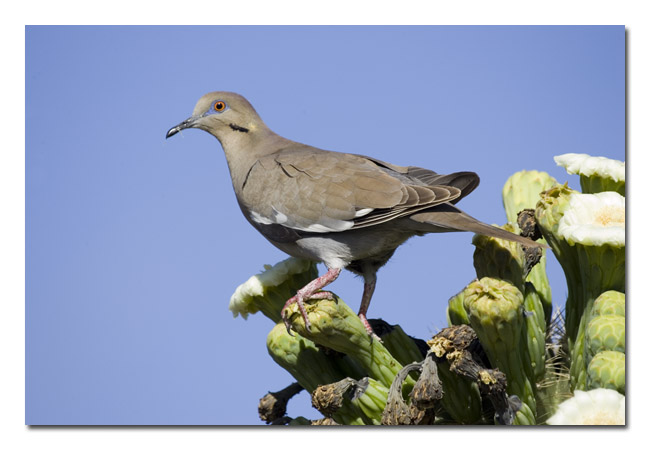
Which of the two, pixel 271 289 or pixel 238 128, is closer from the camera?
pixel 271 289

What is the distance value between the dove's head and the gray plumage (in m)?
0.27

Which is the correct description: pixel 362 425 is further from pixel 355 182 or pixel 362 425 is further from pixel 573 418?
pixel 355 182

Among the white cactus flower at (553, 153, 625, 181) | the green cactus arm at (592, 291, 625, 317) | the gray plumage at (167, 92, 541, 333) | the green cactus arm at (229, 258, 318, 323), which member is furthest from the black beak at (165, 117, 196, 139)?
the green cactus arm at (592, 291, 625, 317)

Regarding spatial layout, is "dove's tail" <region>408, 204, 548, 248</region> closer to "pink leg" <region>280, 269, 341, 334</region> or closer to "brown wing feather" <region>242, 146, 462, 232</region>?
"brown wing feather" <region>242, 146, 462, 232</region>

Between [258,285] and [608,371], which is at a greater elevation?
A: [258,285]

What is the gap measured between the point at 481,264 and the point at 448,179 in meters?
0.41

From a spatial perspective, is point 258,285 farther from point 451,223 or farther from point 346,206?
point 451,223

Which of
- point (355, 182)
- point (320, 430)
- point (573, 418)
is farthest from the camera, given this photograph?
point (355, 182)

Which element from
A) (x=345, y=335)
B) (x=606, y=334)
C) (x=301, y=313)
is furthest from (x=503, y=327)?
(x=301, y=313)

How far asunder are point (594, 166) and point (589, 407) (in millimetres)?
950

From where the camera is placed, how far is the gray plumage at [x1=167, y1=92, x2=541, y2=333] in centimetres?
267

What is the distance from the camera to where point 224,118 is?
343 centimetres

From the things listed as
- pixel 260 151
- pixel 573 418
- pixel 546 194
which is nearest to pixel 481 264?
pixel 546 194

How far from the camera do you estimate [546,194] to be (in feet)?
8.37
